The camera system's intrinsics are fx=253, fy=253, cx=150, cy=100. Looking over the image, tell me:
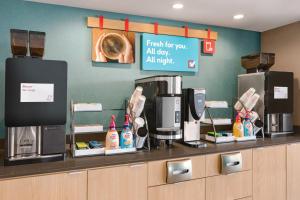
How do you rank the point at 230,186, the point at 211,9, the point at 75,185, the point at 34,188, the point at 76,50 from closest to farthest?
the point at 34,188 < the point at 75,185 < the point at 230,186 < the point at 76,50 < the point at 211,9

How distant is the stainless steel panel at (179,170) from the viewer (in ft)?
6.02

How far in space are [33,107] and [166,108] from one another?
0.99 m

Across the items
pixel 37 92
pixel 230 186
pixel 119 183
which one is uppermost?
pixel 37 92

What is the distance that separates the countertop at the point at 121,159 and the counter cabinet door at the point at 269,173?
0.25 ft

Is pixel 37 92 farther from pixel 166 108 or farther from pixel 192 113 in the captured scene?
pixel 192 113

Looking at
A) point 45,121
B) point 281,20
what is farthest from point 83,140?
point 281,20

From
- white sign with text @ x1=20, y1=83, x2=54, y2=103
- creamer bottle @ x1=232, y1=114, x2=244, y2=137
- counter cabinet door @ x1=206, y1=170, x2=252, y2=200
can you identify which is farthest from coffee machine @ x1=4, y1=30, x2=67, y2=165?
creamer bottle @ x1=232, y1=114, x2=244, y2=137

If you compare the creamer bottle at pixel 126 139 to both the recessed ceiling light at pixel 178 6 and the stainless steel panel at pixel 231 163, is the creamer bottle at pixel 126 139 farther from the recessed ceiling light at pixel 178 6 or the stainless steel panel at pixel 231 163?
the recessed ceiling light at pixel 178 6

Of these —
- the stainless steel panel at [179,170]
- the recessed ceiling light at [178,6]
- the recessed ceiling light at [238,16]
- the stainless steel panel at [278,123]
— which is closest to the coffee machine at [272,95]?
the stainless steel panel at [278,123]

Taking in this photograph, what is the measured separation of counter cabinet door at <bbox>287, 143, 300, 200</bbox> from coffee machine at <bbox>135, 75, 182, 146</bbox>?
46.0 inches

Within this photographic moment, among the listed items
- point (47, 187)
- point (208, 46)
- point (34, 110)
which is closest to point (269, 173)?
point (208, 46)

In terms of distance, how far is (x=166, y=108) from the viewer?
206cm

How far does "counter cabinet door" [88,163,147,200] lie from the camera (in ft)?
5.39

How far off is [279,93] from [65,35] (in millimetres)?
2264
